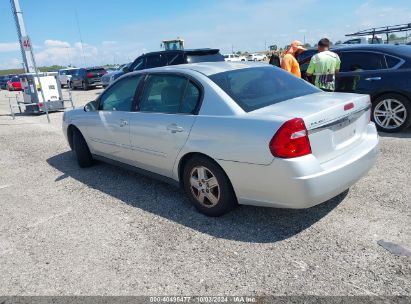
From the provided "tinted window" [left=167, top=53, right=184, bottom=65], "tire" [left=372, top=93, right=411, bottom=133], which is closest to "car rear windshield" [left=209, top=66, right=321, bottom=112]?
"tire" [left=372, top=93, right=411, bottom=133]

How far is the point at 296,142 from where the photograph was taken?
2.82m

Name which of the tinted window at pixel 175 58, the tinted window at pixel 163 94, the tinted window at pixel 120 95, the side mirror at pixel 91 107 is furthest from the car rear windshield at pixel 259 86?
the tinted window at pixel 175 58

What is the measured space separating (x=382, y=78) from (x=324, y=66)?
1063 millimetres

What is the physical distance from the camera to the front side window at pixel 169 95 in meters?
3.65

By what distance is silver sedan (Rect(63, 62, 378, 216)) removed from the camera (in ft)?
9.43

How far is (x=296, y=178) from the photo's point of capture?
2818 mm

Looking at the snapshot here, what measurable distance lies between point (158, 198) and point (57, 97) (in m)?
10.6

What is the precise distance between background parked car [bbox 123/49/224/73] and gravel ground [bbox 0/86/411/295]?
6861 mm

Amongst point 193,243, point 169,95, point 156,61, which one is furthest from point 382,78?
point 156,61

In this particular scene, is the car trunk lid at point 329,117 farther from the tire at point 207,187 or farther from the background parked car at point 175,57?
the background parked car at point 175,57

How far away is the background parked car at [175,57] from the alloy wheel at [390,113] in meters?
6.08

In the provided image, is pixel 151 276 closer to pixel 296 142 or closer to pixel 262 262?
pixel 262 262

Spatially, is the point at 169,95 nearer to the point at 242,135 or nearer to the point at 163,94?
the point at 163,94

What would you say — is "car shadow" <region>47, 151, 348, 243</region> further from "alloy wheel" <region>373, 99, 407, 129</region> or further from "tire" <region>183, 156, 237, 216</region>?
"alloy wheel" <region>373, 99, 407, 129</region>
